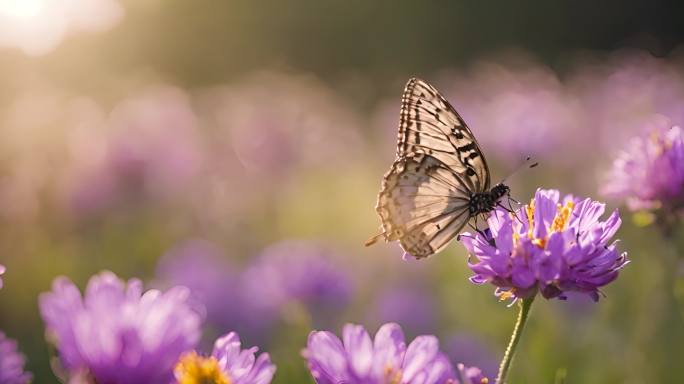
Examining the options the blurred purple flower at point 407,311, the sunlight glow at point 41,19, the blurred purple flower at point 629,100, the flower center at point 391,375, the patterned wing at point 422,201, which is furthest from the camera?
the sunlight glow at point 41,19

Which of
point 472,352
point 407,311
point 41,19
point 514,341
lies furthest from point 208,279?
point 41,19

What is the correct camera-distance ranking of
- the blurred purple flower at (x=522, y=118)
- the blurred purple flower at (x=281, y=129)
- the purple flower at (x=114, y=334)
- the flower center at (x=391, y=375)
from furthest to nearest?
1. the blurred purple flower at (x=281, y=129)
2. the blurred purple flower at (x=522, y=118)
3. the flower center at (x=391, y=375)
4. the purple flower at (x=114, y=334)

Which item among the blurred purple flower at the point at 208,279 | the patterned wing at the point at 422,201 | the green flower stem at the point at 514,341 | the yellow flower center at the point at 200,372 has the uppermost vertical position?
the blurred purple flower at the point at 208,279

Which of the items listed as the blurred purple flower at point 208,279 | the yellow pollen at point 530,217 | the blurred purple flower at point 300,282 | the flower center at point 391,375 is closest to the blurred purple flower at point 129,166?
the blurred purple flower at point 208,279

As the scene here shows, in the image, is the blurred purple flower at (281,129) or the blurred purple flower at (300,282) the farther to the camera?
the blurred purple flower at (281,129)

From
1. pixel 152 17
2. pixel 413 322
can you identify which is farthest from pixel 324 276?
pixel 152 17

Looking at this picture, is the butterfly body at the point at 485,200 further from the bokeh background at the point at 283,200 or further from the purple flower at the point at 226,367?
the purple flower at the point at 226,367

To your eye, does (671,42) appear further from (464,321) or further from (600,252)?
(600,252)

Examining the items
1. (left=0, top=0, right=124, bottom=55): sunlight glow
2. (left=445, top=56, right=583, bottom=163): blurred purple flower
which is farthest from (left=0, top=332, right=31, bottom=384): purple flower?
(left=0, top=0, right=124, bottom=55): sunlight glow
